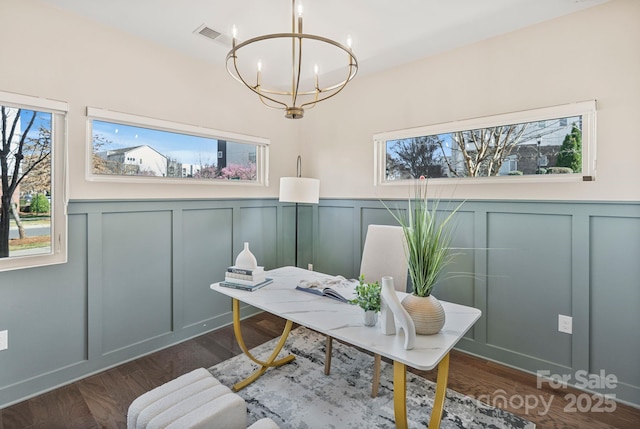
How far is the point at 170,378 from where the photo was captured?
89.9 inches

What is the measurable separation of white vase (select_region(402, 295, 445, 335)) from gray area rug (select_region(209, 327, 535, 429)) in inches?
31.9

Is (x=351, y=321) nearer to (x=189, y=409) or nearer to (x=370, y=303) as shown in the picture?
(x=370, y=303)

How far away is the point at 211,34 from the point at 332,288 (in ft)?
6.87

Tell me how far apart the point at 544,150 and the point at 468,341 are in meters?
1.61

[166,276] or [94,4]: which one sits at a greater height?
[94,4]

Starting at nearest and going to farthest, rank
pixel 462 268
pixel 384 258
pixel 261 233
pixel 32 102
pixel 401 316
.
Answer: pixel 401 316 → pixel 32 102 → pixel 384 258 → pixel 462 268 → pixel 261 233

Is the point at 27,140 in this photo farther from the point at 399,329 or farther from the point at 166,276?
the point at 399,329

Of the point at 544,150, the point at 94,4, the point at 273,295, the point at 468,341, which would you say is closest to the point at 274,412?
the point at 273,295

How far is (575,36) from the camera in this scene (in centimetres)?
215

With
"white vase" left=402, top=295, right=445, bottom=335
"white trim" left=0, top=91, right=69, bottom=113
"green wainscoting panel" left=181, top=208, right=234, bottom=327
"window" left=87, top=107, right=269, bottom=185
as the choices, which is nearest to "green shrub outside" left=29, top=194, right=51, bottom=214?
"window" left=87, top=107, right=269, bottom=185

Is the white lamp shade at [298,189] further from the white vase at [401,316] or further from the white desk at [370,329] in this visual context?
the white vase at [401,316]

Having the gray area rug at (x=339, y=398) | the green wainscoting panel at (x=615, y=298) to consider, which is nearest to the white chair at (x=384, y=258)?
the gray area rug at (x=339, y=398)

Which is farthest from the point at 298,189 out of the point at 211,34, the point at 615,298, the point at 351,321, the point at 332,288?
the point at 615,298

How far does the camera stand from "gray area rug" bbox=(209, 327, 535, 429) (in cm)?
185
